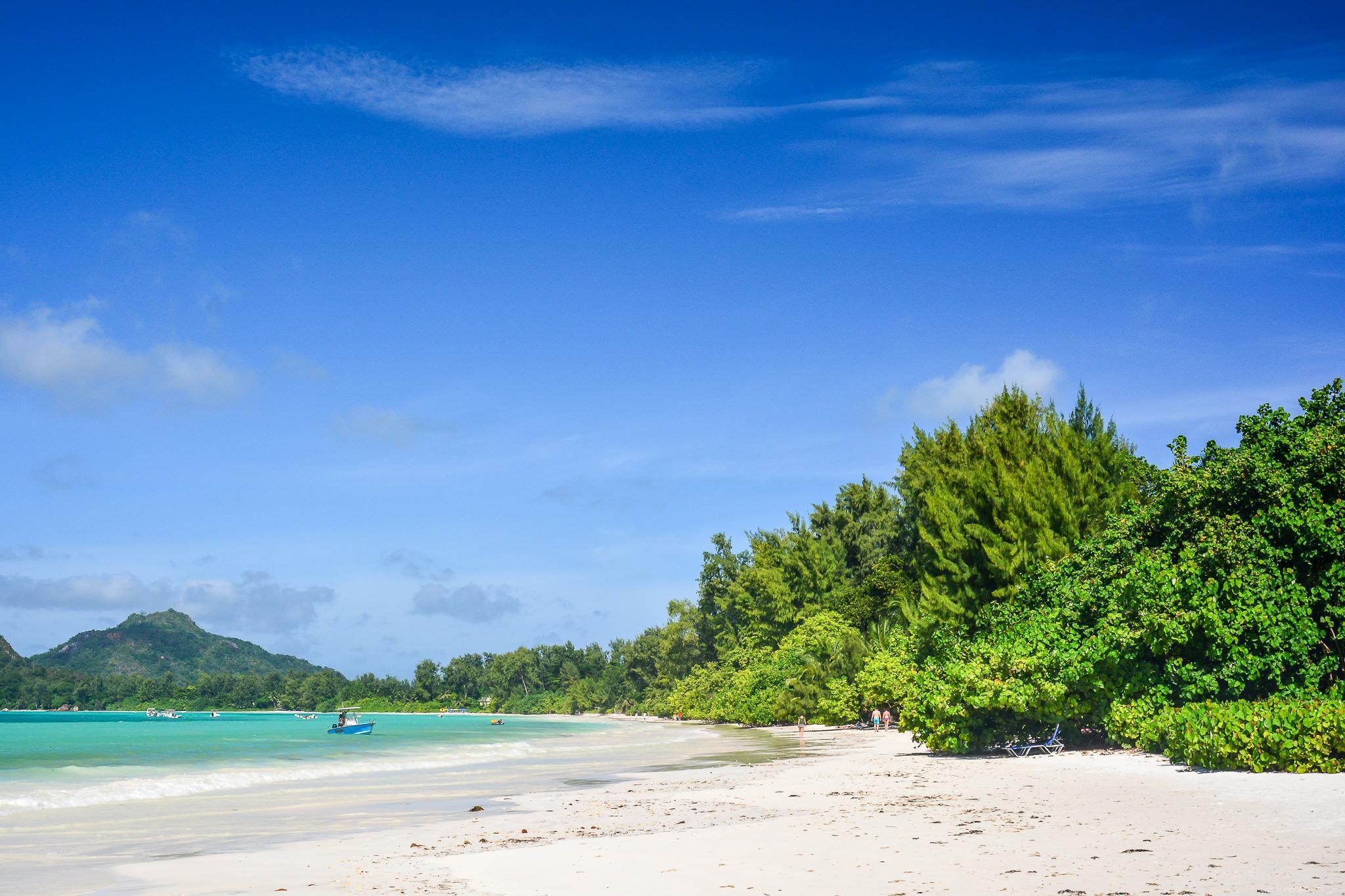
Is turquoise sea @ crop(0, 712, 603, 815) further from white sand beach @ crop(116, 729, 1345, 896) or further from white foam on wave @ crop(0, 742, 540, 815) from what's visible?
white sand beach @ crop(116, 729, 1345, 896)

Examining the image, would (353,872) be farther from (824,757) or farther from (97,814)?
(824,757)

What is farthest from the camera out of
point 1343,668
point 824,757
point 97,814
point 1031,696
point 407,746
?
point 407,746

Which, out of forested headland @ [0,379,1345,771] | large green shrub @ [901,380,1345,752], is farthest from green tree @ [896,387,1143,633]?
large green shrub @ [901,380,1345,752]

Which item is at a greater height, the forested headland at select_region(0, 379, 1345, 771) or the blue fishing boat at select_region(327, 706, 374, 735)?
the forested headland at select_region(0, 379, 1345, 771)

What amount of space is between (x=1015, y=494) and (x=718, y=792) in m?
17.5

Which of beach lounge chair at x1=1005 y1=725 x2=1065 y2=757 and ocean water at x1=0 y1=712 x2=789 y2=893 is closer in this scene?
ocean water at x1=0 y1=712 x2=789 y2=893

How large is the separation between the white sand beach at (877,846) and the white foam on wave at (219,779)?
34.0 feet

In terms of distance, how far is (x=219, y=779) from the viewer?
27.2m

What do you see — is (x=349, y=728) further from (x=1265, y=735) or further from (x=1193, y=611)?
(x=1265, y=735)

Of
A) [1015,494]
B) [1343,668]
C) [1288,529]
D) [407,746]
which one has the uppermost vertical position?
[1015,494]

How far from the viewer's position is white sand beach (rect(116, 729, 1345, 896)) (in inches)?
353

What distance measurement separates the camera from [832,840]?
11.8 meters

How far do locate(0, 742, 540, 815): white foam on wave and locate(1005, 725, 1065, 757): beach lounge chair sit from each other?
58.9 ft

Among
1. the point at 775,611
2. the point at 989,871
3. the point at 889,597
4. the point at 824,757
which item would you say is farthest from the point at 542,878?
the point at 775,611
